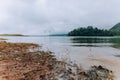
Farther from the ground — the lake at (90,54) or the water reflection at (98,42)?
the lake at (90,54)

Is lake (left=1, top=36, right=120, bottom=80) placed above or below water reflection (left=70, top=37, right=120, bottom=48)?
above

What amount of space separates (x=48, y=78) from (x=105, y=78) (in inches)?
180

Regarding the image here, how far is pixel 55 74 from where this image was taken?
19.7m

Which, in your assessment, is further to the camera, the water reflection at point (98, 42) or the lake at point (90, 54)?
the water reflection at point (98, 42)

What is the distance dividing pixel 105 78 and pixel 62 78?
3.37m

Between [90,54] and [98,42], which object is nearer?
[90,54]

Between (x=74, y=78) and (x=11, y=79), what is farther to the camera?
(x=74, y=78)

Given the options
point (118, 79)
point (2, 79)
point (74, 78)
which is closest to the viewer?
point (2, 79)

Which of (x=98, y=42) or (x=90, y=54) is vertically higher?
(x=90, y=54)

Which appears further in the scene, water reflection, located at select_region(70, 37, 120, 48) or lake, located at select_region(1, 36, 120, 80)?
water reflection, located at select_region(70, 37, 120, 48)

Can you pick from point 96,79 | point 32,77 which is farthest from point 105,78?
point 32,77

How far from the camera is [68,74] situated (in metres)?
20.0

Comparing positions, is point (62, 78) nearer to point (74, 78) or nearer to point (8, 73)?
point (74, 78)

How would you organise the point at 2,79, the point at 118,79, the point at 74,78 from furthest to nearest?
the point at 118,79, the point at 74,78, the point at 2,79
